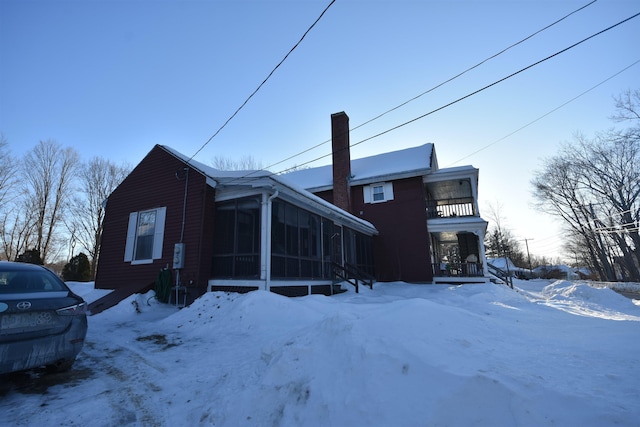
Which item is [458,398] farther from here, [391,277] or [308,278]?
[391,277]

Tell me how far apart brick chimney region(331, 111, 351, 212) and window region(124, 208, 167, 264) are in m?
11.1

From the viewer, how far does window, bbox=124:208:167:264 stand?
1066 cm

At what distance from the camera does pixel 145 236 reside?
36.5ft

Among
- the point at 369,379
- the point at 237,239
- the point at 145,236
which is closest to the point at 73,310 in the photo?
the point at 369,379

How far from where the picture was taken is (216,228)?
399 inches

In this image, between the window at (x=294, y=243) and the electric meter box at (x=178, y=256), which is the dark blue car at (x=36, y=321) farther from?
the window at (x=294, y=243)

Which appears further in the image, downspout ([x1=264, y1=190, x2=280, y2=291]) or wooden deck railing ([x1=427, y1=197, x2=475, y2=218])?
wooden deck railing ([x1=427, y1=197, x2=475, y2=218])

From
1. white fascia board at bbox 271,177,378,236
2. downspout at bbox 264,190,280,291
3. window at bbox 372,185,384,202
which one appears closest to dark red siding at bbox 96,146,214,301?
downspout at bbox 264,190,280,291

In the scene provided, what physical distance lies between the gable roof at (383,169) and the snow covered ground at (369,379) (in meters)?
14.0

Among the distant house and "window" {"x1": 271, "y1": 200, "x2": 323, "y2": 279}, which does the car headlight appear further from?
"window" {"x1": 271, "y1": 200, "x2": 323, "y2": 279}

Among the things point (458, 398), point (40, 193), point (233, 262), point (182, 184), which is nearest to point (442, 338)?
point (458, 398)

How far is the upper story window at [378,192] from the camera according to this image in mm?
19125

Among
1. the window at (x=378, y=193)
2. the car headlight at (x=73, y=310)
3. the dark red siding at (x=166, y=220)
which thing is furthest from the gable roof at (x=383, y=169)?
the car headlight at (x=73, y=310)

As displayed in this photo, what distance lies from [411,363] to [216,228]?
8.51 meters
